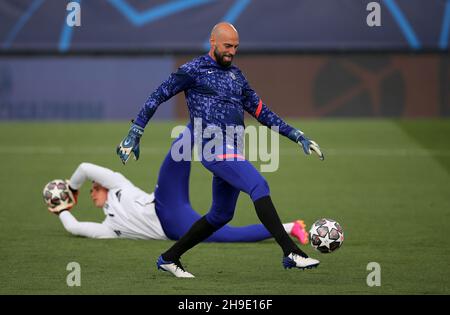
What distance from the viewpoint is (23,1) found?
24.0m

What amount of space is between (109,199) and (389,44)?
46.2 ft

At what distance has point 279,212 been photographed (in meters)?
13.1

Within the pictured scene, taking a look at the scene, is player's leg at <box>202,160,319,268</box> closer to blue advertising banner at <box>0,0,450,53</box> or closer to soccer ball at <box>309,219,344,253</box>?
soccer ball at <box>309,219,344,253</box>

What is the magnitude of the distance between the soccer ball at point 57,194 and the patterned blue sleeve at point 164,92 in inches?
93.8

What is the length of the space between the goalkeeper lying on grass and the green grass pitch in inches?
5.6

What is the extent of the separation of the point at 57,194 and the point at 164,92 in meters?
2.61

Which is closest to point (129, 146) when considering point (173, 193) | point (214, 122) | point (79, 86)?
point (214, 122)

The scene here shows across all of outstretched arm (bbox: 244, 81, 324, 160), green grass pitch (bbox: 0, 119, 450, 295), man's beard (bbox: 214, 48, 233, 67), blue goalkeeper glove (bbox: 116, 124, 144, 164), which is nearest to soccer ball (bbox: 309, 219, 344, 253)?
green grass pitch (bbox: 0, 119, 450, 295)

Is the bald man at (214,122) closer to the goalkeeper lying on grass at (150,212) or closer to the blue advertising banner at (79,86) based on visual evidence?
the goalkeeper lying on grass at (150,212)

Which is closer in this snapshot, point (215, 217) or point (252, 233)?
point (215, 217)

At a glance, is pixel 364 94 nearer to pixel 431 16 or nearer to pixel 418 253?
pixel 431 16

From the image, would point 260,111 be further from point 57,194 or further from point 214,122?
point 57,194

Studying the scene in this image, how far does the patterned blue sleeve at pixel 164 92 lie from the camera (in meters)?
8.96

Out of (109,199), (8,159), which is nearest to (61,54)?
(8,159)
